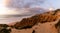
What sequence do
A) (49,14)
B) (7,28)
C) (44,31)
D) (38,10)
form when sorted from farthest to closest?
1. (38,10)
2. (49,14)
3. (7,28)
4. (44,31)

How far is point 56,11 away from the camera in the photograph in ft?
6.41

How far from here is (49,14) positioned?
1922 mm

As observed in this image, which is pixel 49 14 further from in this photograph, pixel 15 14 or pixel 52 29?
pixel 15 14

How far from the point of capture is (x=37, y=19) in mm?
1874

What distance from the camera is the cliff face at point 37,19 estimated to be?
5.93ft

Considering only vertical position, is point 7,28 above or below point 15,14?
below

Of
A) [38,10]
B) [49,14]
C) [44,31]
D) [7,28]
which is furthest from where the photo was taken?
[38,10]

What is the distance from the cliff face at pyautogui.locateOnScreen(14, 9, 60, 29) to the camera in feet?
5.93

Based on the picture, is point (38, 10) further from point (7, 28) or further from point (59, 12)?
point (7, 28)

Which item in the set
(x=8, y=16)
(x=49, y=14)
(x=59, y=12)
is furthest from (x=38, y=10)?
(x=8, y=16)

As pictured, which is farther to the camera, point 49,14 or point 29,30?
point 49,14

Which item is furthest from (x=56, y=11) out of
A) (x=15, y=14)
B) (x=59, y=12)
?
(x=15, y=14)

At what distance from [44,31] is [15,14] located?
67 cm

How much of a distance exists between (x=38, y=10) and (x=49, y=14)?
212mm
